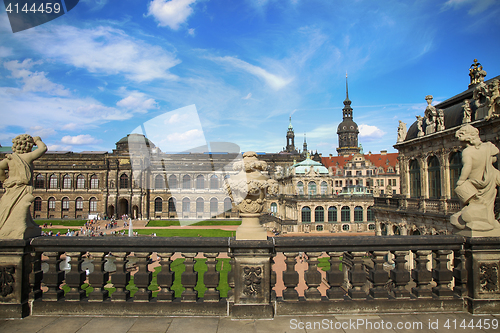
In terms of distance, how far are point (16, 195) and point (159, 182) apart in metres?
63.2

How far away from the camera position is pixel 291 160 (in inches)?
2886

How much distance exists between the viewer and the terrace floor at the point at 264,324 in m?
3.99

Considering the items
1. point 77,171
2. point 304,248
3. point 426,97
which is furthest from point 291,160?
point 304,248

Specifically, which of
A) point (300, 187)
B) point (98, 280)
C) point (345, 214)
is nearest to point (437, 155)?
point (98, 280)

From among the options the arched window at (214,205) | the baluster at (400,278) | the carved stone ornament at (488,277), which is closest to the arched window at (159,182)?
the arched window at (214,205)

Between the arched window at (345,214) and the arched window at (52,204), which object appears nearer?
the arched window at (345,214)

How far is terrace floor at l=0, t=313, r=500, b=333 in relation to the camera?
3.99 m

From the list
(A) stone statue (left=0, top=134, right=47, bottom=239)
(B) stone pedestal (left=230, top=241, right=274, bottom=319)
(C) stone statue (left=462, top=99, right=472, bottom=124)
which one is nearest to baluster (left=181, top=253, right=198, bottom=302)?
(B) stone pedestal (left=230, top=241, right=274, bottom=319)

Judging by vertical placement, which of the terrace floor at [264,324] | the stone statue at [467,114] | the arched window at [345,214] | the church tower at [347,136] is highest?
the church tower at [347,136]

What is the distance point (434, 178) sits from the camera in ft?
63.4

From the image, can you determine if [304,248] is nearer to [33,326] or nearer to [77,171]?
[33,326]

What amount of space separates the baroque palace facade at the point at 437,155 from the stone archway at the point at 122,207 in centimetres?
5597

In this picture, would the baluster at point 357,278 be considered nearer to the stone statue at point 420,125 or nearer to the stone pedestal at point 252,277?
the stone pedestal at point 252,277

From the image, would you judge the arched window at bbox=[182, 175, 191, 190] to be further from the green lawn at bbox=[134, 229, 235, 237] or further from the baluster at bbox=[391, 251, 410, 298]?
the baluster at bbox=[391, 251, 410, 298]
